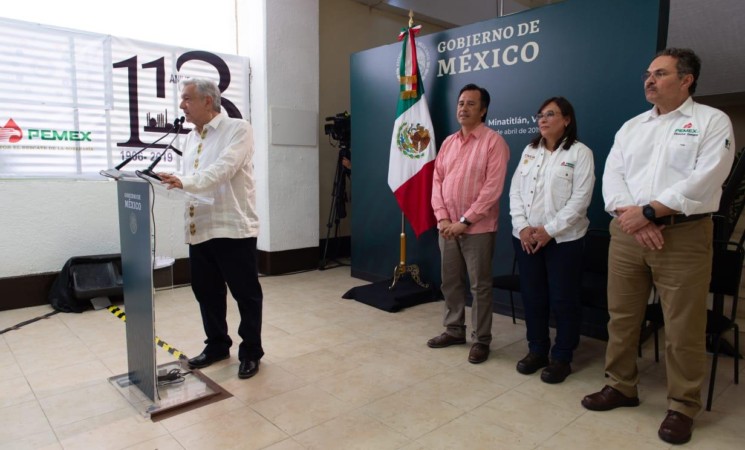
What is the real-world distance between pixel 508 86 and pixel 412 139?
2.88 ft

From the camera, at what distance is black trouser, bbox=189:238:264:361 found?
2.60m

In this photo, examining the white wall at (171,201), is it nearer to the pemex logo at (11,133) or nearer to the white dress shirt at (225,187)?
the pemex logo at (11,133)

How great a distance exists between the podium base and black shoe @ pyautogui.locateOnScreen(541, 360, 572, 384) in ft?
5.39

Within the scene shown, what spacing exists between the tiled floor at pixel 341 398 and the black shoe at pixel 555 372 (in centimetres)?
5

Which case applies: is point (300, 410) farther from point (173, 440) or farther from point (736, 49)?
point (736, 49)

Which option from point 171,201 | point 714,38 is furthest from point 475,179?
point 714,38

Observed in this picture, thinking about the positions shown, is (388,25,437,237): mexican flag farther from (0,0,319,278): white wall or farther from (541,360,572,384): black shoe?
(541,360,572,384): black shoe

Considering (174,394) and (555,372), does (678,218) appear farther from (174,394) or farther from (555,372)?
(174,394)

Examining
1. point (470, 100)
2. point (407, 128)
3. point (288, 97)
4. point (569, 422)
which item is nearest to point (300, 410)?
point (569, 422)

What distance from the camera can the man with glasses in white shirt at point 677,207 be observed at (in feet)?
6.53

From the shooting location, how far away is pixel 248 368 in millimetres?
2730

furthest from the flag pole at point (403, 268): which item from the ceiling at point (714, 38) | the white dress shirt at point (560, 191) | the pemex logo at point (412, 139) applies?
the ceiling at point (714, 38)

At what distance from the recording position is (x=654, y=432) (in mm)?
2148

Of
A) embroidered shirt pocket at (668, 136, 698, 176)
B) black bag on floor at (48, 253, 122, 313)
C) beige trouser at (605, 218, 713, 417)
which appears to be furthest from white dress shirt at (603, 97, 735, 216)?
black bag on floor at (48, 253, 122, 313)
